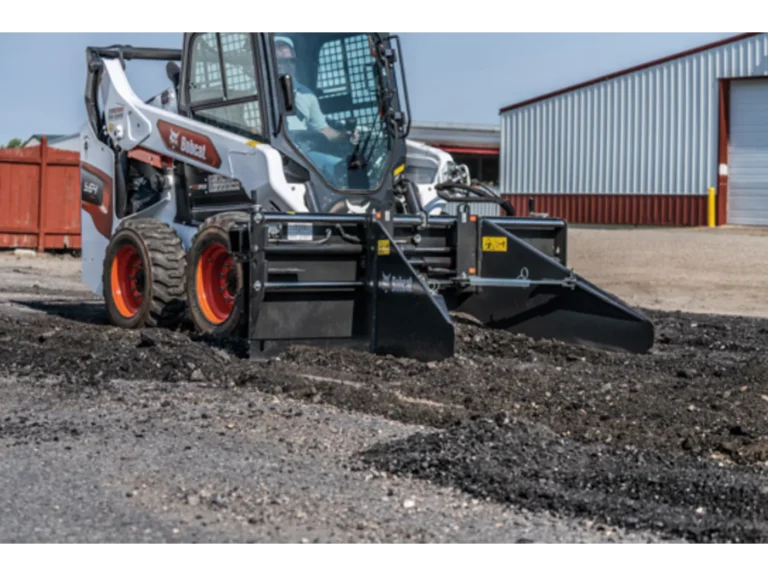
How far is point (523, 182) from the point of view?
107 ft

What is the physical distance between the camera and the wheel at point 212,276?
31.9 feet

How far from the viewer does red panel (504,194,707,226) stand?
2780 cm

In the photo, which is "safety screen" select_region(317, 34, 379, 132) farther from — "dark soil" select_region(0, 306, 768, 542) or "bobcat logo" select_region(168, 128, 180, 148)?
"dark soil" select_region(0, 306, 768, 542)

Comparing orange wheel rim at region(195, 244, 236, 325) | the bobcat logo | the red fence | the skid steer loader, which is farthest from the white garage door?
orange wheel rim at region(195, 244, 236, 325)

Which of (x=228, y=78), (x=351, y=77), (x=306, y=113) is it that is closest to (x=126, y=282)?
(x=228, y=78)

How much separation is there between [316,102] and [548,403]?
4.17 m

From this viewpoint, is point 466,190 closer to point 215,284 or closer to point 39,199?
point 215,284

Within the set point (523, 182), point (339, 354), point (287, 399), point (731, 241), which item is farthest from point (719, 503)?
point (523, 182)

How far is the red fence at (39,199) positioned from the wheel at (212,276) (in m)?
13.7

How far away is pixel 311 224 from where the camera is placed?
910 centimetres

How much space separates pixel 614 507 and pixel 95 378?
4.31m

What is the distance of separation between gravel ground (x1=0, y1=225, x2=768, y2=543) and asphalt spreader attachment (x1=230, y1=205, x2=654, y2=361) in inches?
12.4

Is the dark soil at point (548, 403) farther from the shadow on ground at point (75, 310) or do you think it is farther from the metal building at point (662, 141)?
the metal building at point (662, 141)
